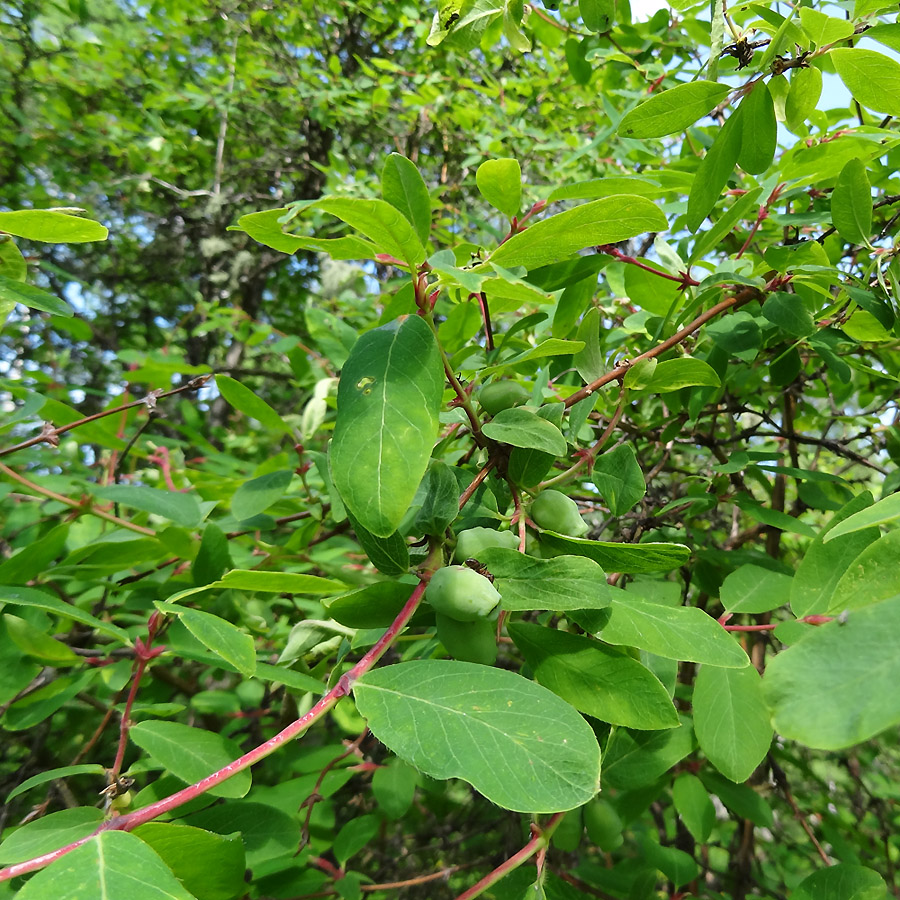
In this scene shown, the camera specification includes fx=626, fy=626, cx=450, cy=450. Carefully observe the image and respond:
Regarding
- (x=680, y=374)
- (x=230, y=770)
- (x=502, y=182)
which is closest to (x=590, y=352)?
(x=680, y=374)

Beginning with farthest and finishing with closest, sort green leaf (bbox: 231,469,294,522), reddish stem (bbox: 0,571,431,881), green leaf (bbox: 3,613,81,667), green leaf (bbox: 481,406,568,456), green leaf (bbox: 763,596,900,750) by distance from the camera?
green leaf (bbox: 231,469,294,522)
green leaf (bbox: 3,613,81,667)
green leaf (bbox: 481,406,568,456)
reddish stem (bbox: 0,571,431,881)
green leaf (bbox: 763,596,900,750)

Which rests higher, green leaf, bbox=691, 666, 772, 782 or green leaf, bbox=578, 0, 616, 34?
green leaf, bbox=578, 0, 616, 34

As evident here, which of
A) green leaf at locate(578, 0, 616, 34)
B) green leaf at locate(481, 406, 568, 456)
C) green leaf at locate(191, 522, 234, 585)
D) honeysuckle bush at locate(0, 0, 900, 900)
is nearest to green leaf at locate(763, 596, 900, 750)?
honeysuckle bush at locate(0, 0, 900, 900)

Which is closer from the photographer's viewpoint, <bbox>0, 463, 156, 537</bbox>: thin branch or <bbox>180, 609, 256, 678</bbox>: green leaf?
<bbox>180, 609, 256, 678</bbox>: green leaf

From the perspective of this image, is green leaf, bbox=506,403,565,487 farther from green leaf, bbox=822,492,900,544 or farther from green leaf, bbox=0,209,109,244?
green leaf, bbox=0,209,109,244

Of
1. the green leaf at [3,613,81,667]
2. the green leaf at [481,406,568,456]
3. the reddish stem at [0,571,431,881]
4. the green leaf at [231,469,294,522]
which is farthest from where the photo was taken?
the green leaf at [231,469,294,522]

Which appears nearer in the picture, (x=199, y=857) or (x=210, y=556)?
(x=199, y=857)

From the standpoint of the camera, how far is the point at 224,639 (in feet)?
1.76

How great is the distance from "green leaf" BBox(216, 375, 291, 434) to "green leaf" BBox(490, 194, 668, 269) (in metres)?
0.60

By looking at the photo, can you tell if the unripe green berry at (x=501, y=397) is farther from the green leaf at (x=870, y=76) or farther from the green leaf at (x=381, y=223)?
the green leaf at (x=870, y=76)

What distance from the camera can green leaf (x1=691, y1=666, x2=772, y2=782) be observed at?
60 cm

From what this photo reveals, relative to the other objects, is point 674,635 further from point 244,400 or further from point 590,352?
point 244,400

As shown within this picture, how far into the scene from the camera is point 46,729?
1786 mm

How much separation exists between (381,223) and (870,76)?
557 mm
